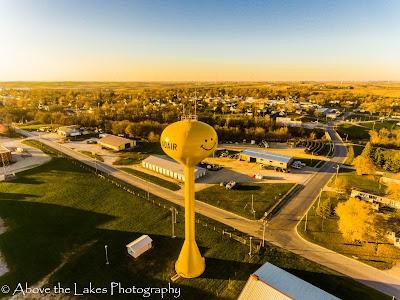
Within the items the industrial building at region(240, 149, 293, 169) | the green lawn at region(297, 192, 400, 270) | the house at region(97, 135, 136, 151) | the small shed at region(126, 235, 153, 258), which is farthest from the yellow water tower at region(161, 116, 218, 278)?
the house at region(97, 135, 136, 151)

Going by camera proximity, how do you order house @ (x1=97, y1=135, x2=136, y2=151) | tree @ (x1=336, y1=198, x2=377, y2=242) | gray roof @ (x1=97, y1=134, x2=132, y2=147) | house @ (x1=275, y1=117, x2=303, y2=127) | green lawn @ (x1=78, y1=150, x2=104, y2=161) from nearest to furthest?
tree @ (x1=336, y1=198, x2=377, y2=242) < green lawn @ (x1=78, y1=150, x2=104, y2=161) < house @ (x1=97, y1=135, x2=136, y2=151) < gray roof @ (x1=97, y1=134, x2=132, y2=147) < house @ (x1=275, y1=117, x2=303, y2=127)

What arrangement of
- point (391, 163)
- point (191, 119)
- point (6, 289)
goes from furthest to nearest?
point (391, 163), point (6, 289), point (191, 119)

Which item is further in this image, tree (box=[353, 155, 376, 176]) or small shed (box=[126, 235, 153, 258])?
tree (box=[353, 155, 376, 176])

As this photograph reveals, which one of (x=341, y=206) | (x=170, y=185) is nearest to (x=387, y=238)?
(x=341, y=206)

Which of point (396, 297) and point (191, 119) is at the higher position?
point (191, 119)

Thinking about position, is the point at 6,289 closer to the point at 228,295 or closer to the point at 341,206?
the point at 228,295

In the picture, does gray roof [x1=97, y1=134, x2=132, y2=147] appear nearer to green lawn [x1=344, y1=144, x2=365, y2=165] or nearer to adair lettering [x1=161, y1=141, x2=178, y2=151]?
adair lettering [x1=161, y1=141, x2=178, y2=151]
